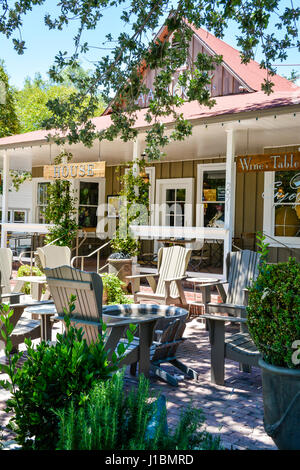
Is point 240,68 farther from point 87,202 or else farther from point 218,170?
point 87,202

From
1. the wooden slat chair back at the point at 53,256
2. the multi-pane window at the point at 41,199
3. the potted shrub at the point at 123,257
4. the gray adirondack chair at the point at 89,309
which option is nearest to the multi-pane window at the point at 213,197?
the potted shrub at the point at 123,257

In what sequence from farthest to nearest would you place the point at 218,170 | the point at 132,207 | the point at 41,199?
the point at 41,199 → the point at 218,170 → the point at 132,207

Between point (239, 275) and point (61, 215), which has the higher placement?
point (61, 215)

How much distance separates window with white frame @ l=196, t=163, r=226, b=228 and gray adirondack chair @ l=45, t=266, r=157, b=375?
26.5 feet

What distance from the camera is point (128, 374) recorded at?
16.3 ft

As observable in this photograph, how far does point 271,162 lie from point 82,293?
4984 millimetres

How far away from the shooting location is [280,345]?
9.01ft

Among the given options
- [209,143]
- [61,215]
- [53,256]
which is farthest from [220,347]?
[61,215]

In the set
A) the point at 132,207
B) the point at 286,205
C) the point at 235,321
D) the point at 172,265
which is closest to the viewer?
the point at 235,321

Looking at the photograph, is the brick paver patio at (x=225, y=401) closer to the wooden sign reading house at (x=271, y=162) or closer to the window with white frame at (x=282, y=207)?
the wooden sign reading house at (x=271, y=162)

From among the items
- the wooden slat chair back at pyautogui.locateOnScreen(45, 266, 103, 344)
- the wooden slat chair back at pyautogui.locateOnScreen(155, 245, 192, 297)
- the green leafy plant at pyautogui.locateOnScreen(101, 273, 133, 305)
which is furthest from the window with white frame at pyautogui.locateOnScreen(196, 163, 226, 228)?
the wooden slat chair back at pyautogui.locateOnScreen(45, 266, 103, 344)

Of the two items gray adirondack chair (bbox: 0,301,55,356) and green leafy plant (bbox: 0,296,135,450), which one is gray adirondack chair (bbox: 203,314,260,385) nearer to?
gray adirondack chair (bbox: 0,301,55,356)
